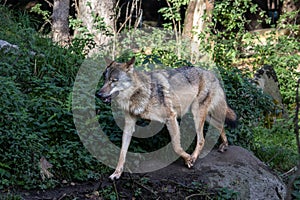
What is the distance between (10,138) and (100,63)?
245 centimetres

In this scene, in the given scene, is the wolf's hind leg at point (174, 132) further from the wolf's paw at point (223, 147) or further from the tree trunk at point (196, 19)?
the tree trunk at point (196, 19)

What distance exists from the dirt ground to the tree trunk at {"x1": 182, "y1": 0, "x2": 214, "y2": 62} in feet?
17.0

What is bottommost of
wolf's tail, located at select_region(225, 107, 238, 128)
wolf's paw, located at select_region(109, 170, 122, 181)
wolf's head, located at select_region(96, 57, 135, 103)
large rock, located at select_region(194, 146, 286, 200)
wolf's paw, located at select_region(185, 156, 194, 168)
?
large rock, located at select_region(194, 146, 286, 200)

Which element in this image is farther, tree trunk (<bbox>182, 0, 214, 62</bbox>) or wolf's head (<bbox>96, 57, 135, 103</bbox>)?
tree trunk (<bbox>182, 0, 214, 62</bbox>)

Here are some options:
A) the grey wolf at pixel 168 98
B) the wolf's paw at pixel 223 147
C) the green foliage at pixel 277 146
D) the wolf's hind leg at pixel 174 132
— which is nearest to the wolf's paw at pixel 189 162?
the grey wolf at pixel 168 98

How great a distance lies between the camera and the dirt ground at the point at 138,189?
4.90 m

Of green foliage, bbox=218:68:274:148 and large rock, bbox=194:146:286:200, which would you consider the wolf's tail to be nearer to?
large rock, bbox=194:146:286:200

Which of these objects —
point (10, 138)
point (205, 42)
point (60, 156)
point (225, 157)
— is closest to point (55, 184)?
point (60, 156)

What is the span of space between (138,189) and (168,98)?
1.26 metres

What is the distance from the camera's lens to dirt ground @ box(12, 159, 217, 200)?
490 cm

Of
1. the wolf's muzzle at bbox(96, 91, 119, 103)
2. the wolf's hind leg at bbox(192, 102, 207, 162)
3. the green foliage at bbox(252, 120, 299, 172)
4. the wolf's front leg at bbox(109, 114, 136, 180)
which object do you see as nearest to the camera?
the wolf's muzzle at bbox(96, 91, 119, 103)

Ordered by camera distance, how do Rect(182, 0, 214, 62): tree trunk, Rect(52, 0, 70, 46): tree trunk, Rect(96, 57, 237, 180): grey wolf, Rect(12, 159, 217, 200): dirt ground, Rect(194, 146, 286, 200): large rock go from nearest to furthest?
Rect(12, 159, 217, 200): dirt ground < Rect(96, 57, 237, 180): grey wolf < Rect(194, 146, 286, 200): large rock < Rect(52, 0, 70, 46): tree trunk < Rect(182, 0, 214, 62): tree trunk

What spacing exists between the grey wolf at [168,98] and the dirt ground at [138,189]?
18cm

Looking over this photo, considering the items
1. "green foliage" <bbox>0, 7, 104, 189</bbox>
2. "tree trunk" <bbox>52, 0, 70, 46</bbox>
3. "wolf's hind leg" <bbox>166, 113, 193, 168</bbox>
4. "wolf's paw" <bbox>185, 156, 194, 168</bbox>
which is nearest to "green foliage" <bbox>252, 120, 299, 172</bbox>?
"wolf's paw" <bbox>185, 156, 194, 168</bbox>
